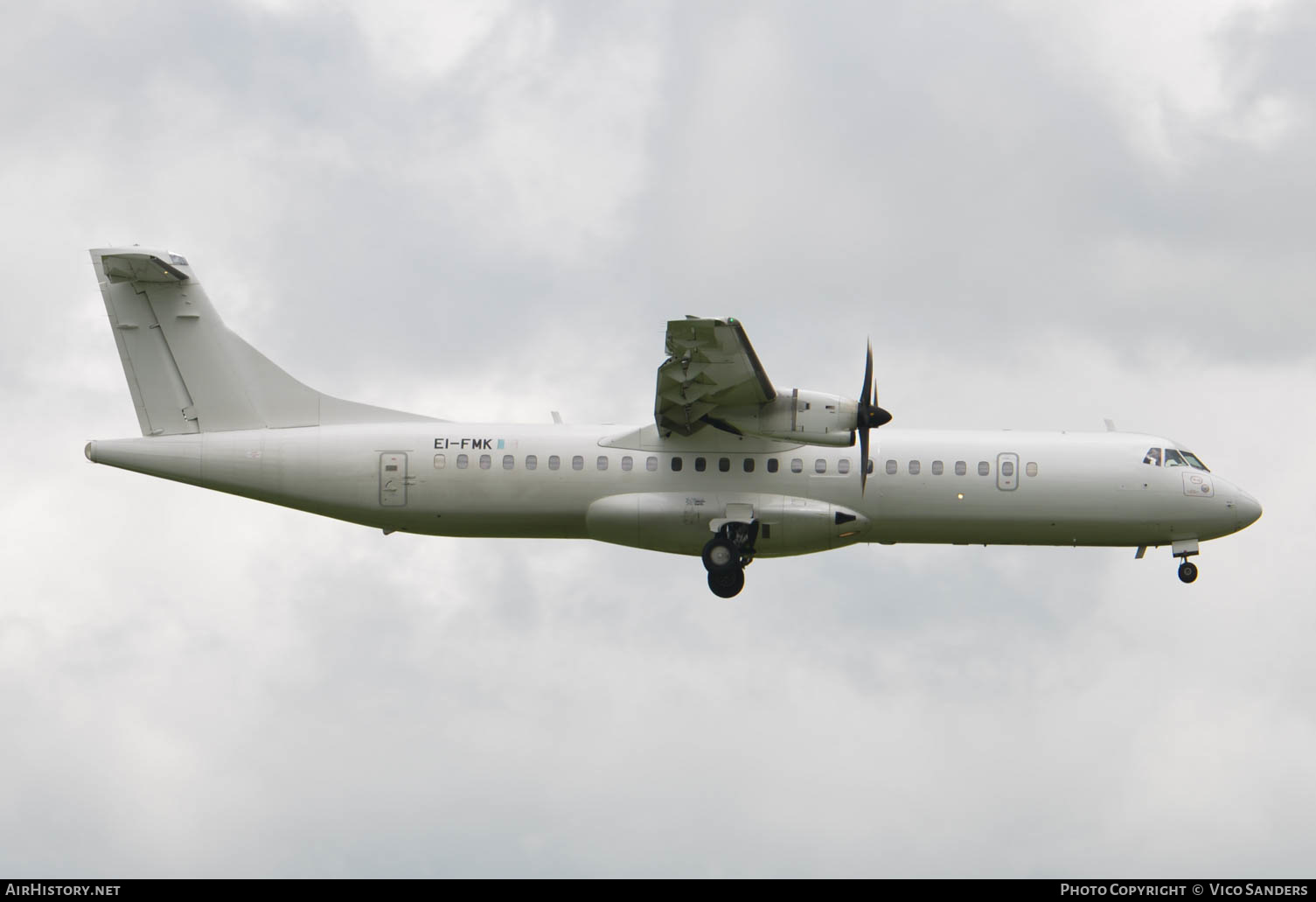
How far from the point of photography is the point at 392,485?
1233 inches

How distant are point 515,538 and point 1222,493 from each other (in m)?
15.5

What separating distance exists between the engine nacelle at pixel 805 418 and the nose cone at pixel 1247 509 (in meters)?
9.38

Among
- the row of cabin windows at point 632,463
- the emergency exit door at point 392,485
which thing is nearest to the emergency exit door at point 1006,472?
the row of cabin windows at point 632,463

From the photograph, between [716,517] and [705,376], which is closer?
[705,376]

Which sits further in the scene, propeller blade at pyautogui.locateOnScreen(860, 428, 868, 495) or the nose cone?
the nose cone

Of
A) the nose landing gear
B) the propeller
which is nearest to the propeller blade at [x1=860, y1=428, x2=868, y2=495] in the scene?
the propeller

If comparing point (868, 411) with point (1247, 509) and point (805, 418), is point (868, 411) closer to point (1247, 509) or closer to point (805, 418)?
point (805, 418)

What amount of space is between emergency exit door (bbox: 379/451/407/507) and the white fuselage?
26 mm

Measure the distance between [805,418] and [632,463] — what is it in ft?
13.1

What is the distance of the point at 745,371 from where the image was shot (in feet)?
95.1

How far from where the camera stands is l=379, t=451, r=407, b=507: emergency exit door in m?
31.3

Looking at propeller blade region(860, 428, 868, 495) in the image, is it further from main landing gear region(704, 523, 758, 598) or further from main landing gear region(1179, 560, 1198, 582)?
main landing gear region(1179, 560, 1198, 582)

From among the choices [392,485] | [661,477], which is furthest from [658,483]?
[392,485]
